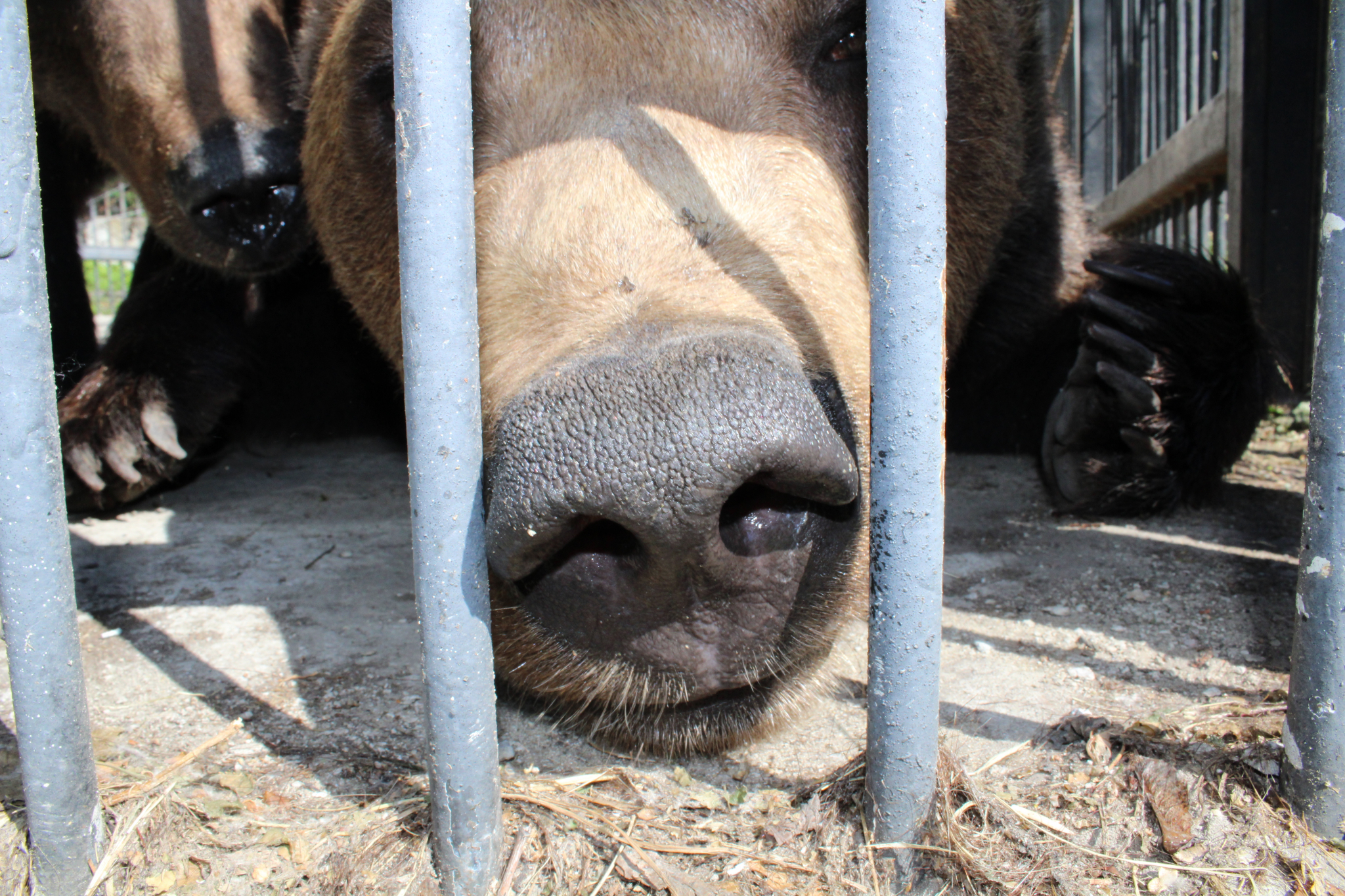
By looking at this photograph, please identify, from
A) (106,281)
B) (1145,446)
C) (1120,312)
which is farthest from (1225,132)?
(106,281)

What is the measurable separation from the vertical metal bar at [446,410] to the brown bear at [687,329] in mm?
53

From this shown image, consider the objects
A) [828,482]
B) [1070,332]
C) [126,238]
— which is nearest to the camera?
[828,482]

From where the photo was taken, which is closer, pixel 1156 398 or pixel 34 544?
pixel 34 544

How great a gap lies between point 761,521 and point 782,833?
1.69 feet

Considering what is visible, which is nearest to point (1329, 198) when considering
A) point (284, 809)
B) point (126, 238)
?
point (284, 809)

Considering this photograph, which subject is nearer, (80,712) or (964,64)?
(80,712)

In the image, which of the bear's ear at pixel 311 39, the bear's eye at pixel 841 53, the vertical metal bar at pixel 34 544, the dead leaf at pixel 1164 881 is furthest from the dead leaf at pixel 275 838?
the bear's ear at pixel 311 39

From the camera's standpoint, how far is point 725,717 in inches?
67.9

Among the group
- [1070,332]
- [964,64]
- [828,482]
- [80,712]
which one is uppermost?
[964,64]

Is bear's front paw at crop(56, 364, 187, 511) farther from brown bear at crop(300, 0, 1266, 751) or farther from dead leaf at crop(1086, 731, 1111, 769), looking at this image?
dead leaf at crop(1086, 731, 1111, 769)

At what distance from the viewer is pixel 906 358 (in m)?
1.35

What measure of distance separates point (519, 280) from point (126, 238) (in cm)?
1481

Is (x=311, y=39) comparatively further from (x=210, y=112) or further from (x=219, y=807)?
(x=219, y=807)

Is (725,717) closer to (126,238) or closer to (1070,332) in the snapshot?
(1070,332)
